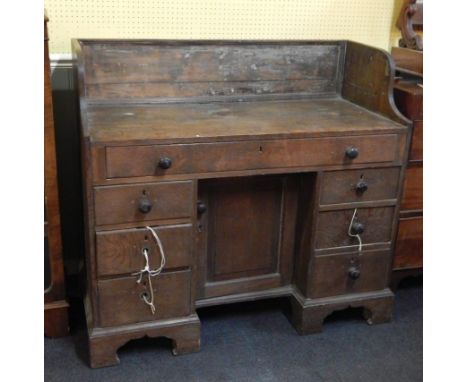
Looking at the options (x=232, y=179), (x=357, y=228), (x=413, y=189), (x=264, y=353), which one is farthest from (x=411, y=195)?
(x=264, y=353)

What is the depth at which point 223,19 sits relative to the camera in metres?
2.41

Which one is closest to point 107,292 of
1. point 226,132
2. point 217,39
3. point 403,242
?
point 226,132

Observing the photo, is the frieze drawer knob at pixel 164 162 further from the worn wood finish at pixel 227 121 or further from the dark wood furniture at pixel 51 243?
the dark wood furniture at pixel 51 243

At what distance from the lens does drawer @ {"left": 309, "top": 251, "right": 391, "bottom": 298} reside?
7.06ft

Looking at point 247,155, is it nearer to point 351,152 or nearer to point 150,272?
point 351,152

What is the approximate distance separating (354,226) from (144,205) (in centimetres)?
81

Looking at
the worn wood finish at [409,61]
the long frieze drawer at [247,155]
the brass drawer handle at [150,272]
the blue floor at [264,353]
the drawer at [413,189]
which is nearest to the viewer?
the long frieze drawer at [247,155]

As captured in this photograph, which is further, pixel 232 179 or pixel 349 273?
pixel 349 273

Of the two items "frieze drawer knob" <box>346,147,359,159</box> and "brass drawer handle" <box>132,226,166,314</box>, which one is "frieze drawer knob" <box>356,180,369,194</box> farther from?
"brass drawer handle" <box>132,226,166,314</box>

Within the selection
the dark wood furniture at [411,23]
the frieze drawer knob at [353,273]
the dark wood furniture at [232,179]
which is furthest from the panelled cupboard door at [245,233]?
the dark wood furniture at [411,23]

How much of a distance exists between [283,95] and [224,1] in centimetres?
48

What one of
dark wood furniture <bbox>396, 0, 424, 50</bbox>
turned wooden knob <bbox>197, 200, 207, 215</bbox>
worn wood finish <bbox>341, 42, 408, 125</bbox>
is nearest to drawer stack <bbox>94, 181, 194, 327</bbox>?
turned wooden knob <bbox>197, 200, 207, 215</bbox>

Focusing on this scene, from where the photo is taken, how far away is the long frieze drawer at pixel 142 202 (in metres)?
1.77

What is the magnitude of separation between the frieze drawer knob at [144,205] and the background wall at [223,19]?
2.87 feet
